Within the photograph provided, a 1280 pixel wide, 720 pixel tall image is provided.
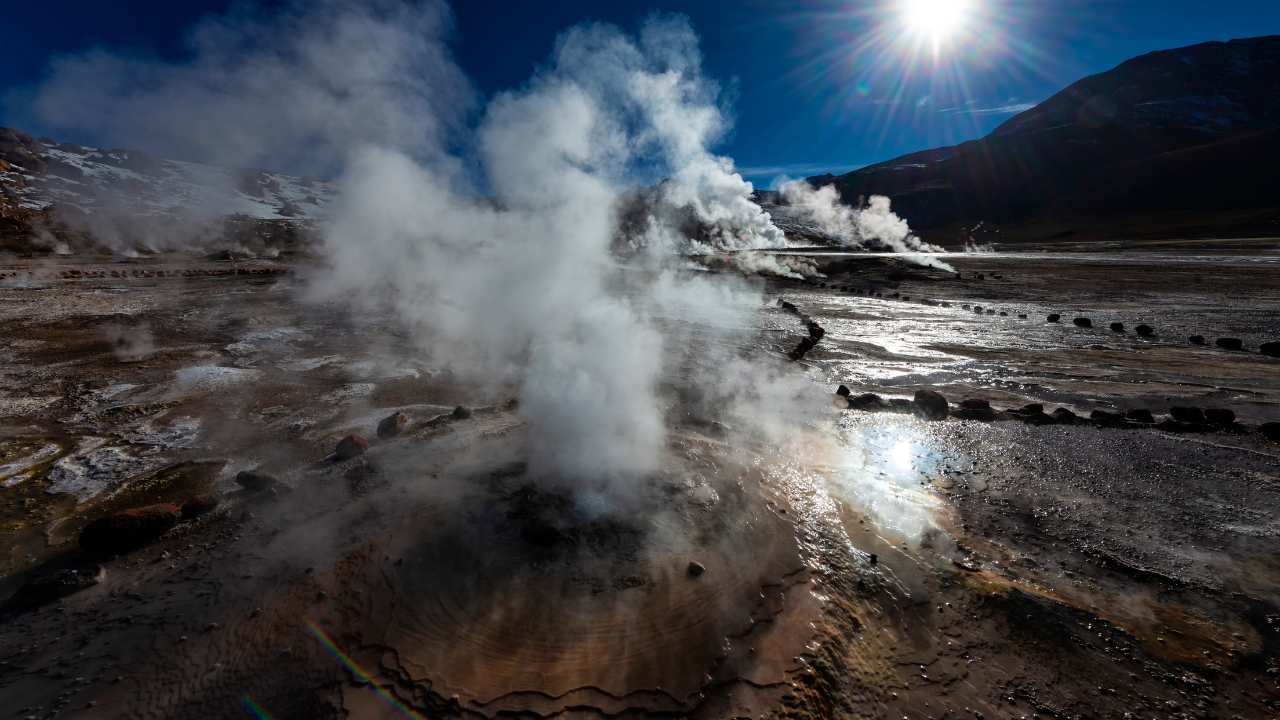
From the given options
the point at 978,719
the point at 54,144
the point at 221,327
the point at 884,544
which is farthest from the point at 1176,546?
the point at 54,144

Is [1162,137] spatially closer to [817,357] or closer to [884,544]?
[817,357]

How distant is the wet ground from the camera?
3576 millimetres

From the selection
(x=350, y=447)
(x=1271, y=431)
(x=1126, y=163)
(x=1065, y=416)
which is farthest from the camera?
(x=1126, y=163)

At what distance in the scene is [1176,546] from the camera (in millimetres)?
5215

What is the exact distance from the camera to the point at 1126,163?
330 feet

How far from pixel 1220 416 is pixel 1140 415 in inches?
41.6

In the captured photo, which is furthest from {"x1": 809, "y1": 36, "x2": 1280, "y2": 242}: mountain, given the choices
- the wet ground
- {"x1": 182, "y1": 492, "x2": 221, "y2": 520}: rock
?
{"x1": 182, "y1": 492, "x2": 221, "y2": 520}: rock

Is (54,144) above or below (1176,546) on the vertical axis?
above

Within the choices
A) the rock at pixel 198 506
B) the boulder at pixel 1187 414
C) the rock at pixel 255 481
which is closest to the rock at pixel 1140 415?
the boulder at pixel 1187 414

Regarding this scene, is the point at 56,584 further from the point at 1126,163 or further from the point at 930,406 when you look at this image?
the point at 1126,163

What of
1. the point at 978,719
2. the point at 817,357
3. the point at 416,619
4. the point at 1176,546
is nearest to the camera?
the point at 978,719

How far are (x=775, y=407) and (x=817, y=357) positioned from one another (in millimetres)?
4996

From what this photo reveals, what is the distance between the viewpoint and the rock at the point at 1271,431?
7532 mm

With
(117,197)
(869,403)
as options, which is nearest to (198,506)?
(869,403)
